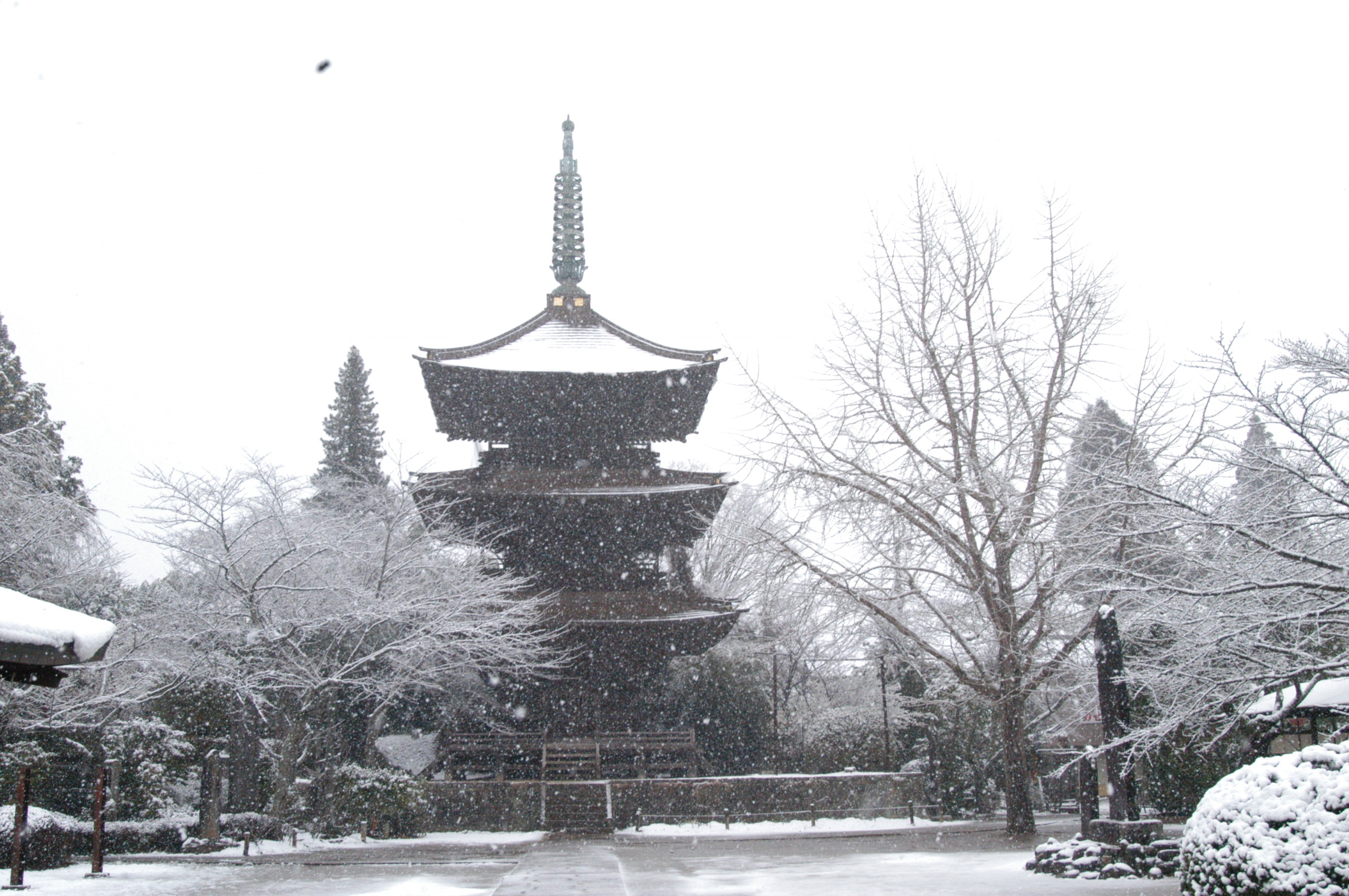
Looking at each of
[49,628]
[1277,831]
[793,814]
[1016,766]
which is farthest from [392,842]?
[1277,831]

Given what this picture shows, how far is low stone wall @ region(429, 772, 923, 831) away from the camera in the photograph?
1783 cm

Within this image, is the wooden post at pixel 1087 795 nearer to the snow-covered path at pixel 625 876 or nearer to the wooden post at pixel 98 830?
the snow-covered path at pixel 625 876

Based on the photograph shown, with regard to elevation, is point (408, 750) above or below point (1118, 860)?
above

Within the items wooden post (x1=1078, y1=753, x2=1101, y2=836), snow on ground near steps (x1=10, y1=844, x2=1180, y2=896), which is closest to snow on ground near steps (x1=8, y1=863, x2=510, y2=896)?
snow on ground near steps (x1=10, y1=844, x2=1180, y2=896)

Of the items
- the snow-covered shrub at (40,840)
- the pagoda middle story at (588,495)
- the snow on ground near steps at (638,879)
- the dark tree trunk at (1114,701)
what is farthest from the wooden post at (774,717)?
the snow-covered shrub at (40,840)

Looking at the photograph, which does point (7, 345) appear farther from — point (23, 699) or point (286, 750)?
point (286, 750)

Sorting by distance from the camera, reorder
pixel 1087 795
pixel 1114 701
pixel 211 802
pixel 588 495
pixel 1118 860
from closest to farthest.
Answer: pixel 1118 860 → pixel 1114 701 → pixel 1087 795 → pixel 211 802 → pixel 588 495

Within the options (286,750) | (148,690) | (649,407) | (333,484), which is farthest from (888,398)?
(333,484)

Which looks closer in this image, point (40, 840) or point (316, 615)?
point (40, 840)

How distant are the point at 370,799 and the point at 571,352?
10.2 m

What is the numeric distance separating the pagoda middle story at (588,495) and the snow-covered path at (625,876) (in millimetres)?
4841

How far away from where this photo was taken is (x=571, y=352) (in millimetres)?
21625

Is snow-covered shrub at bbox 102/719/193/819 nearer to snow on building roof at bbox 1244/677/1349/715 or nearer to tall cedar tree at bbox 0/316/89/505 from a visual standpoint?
tall cedar tree at bbox 0/316/89/505

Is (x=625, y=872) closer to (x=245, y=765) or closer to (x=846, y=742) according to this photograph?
(x=245, y=765)
